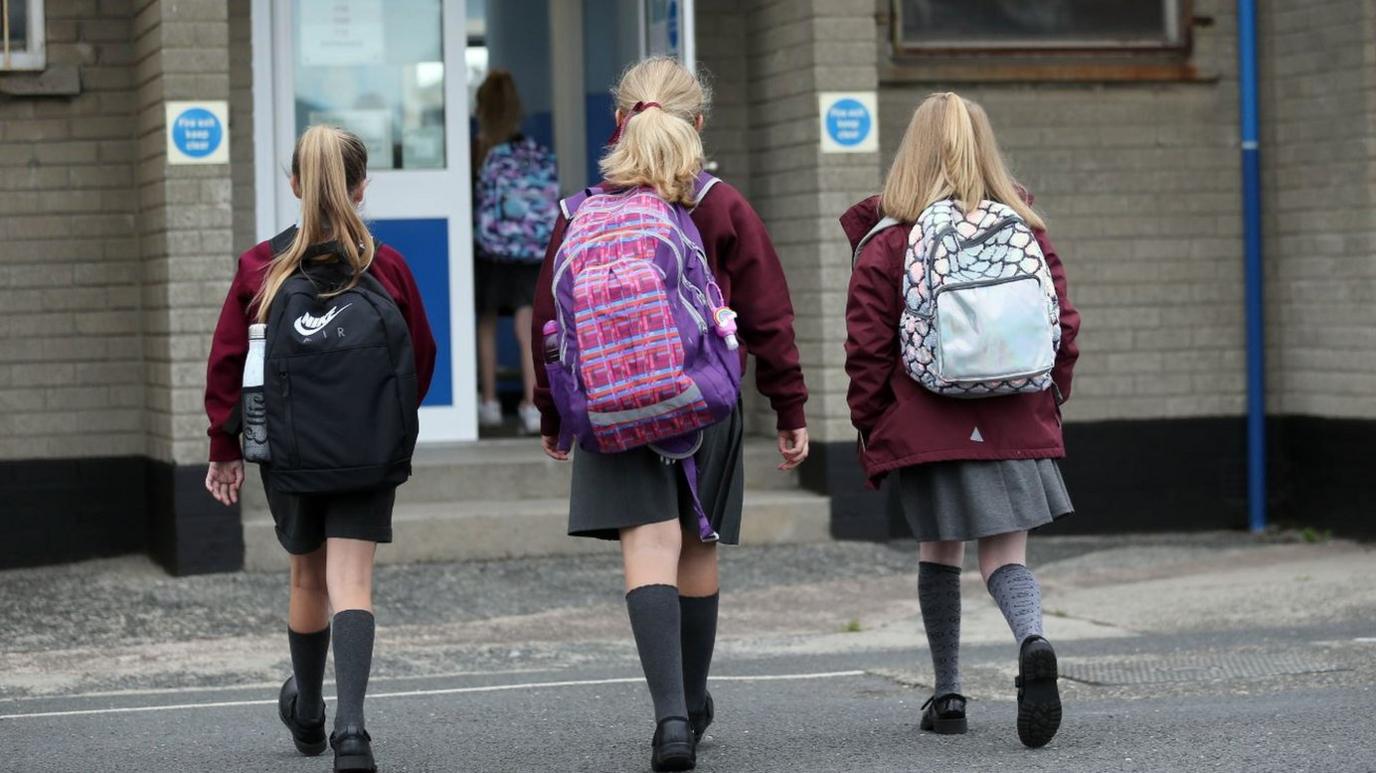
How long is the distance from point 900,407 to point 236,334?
1788 millimetres

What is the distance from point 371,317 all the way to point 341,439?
33 centimetres

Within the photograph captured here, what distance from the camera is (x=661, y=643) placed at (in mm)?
5273

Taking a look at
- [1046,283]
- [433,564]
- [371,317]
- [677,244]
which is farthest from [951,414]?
[433,564]

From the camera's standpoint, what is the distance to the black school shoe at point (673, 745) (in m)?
5.20

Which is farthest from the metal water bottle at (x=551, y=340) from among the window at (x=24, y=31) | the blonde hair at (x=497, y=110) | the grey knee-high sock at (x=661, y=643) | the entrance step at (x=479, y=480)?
the blonde hair at (x=497, y=110)

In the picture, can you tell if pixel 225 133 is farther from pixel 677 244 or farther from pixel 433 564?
pixel 677 244

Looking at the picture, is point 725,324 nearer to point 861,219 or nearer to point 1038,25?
point 861,219

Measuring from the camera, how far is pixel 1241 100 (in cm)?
1128

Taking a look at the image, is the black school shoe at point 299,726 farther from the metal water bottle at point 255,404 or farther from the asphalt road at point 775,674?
the metal water bottle at point 255,404

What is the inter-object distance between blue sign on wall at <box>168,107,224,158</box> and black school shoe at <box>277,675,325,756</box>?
440 cm

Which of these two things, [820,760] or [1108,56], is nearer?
[820,760]

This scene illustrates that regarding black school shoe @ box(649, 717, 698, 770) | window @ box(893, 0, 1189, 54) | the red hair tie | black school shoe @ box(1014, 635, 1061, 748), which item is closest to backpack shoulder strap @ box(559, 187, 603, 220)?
the red hair tie

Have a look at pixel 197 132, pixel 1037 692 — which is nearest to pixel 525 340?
pixel 197 132

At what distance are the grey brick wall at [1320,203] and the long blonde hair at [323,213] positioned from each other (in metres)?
6.82
